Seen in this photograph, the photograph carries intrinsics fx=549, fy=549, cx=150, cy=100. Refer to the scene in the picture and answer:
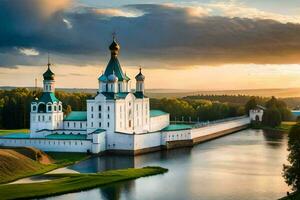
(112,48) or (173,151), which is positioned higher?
(112,48)

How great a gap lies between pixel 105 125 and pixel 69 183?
17437mm

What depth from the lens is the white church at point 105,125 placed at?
49562 mm

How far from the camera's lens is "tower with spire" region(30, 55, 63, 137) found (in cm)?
5428

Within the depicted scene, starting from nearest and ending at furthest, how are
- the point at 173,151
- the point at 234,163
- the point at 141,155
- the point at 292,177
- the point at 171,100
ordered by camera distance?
the point at 292,177
the point at 234,163
the point at 141,155
the point at 173,151
the point at 171,100

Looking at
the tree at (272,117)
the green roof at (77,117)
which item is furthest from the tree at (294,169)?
the tree at (272,117)

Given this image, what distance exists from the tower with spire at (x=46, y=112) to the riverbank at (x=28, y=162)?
6528mm

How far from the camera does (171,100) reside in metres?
101

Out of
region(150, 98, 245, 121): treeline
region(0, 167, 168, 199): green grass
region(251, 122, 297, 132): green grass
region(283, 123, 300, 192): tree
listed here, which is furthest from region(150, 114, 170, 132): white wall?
region(283, 123, 300, 192): tree

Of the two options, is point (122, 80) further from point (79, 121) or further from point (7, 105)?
point (7, 105)

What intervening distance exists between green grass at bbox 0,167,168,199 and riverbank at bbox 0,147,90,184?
1977 mm

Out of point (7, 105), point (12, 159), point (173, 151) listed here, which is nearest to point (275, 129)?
point (173, 151)

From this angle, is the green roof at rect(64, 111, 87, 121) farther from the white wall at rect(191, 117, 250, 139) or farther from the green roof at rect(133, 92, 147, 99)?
the white wall at rect(191, 117, 250, 139)

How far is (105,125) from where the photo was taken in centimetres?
5138

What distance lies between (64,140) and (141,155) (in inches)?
278
